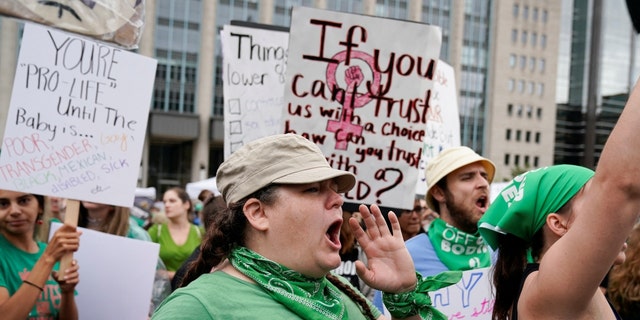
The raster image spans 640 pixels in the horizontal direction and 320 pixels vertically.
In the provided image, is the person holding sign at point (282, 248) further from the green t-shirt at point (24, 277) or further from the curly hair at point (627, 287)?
the curly hair at point (627, 287)

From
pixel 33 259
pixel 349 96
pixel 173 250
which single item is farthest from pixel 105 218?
pixel 173 250

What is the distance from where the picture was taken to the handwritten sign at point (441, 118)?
5848mm

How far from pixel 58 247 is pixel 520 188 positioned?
88.1 inches

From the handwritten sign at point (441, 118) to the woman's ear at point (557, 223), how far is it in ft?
12.0

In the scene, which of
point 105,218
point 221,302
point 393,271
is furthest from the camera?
point 105,218

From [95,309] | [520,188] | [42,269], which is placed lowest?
[95,309]

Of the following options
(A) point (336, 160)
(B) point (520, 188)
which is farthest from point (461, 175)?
(B) point (520, 188)

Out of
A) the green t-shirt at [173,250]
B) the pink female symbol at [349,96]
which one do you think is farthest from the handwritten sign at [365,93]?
the green t-shirt at [173,250]

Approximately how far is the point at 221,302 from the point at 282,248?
11.2 inches

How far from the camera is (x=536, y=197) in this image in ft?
6.97

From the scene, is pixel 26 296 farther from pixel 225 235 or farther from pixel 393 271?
pixel 393 271

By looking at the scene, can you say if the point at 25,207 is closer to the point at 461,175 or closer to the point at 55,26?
the point at 55,26

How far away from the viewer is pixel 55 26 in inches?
140

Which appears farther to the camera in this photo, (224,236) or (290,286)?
(224,236)
